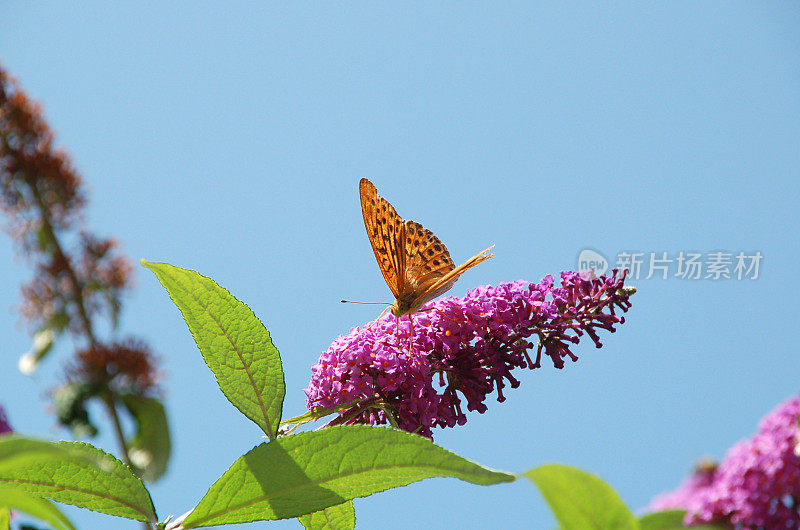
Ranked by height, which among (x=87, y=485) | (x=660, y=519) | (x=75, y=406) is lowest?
(x=660, y=519)

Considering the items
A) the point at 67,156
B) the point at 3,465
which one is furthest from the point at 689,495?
the point at 67,156

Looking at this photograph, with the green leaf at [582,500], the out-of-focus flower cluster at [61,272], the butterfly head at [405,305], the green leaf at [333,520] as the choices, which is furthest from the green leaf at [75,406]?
the green leaf at [582,500]

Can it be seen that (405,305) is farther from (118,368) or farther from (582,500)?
(118,368)

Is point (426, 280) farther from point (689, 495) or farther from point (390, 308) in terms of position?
point (689, 495)

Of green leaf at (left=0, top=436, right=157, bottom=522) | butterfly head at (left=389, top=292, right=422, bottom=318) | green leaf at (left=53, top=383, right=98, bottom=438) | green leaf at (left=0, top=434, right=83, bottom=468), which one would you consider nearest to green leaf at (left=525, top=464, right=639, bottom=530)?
green leaf at (left=0, top=434, right=83, bottom=468)

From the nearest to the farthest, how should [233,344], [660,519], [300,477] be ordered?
[660,519] < [300,477] < [233,344]

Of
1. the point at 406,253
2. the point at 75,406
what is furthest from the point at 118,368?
the point at 406,253
